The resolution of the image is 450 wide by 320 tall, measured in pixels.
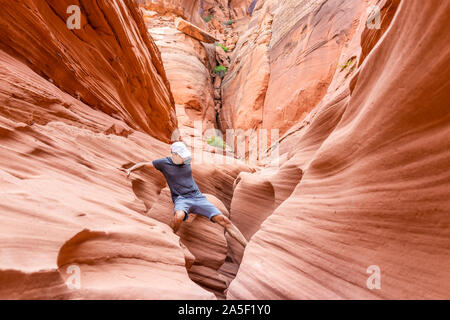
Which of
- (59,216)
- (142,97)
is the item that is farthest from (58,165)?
(142,97)

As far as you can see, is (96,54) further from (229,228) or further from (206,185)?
(229,228)

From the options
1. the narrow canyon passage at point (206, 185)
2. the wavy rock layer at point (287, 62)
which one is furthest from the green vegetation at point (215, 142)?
the narrow canyon passage at point (206, 185)

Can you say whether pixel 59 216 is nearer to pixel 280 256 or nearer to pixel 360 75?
pixel 280 256

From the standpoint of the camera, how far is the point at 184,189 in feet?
9.96

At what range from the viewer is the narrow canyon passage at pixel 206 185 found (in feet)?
4.19

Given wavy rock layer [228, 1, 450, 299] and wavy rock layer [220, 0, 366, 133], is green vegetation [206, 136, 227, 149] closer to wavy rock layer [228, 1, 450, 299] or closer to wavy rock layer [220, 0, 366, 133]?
wavy rock layer [220, 0, 366, 133]

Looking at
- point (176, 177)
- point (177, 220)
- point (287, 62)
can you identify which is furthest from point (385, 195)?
point (287, 62)

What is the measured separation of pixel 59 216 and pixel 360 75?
286 centimetres

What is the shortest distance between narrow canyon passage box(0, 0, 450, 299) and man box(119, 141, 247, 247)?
0.24 meters

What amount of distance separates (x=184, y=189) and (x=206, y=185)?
1.61 meters

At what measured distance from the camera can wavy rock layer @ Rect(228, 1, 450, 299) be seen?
1.25m

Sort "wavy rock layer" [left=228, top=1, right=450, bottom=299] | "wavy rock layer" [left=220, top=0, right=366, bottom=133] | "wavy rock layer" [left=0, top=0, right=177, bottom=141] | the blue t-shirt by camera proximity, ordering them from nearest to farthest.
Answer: "wavy rock layer" [left=228, top=1, right=450, bottom=299], "wavy rock layer" [left=0, top=0, right=177, bottom=141], the blue t-shirt, "wavy rock layer" [left=220, top=0, right=366, bottom=133]

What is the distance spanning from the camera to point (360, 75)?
199 cm

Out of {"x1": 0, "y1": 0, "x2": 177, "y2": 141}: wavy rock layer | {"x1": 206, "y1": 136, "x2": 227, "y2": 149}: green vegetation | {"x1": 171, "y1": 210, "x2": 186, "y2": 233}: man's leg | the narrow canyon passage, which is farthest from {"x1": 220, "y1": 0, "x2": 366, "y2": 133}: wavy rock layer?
{"x1": 171, "y1": 210, "x2": 186, "y2": 233}: man's leg
